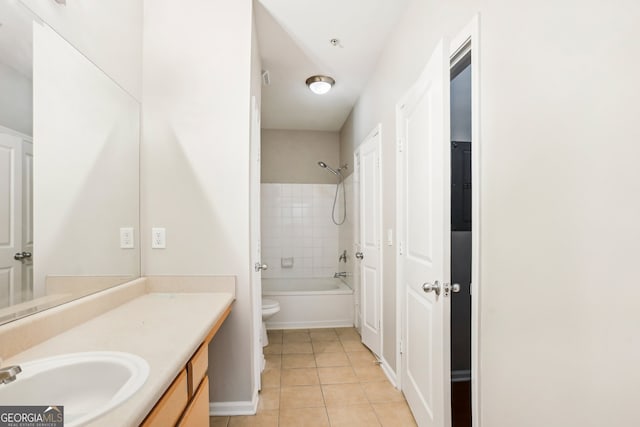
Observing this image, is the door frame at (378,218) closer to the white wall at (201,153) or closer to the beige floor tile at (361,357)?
the beige floor tile at (361,357)

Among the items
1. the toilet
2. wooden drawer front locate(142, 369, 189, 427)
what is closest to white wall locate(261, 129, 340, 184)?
the toilet

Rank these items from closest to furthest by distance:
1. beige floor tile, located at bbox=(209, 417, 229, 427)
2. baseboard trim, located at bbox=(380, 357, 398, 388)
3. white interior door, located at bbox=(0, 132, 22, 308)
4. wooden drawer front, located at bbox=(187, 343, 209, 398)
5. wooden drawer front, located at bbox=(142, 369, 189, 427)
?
wooden drawer front, located at bbox=(142, 369, 189, 427) < white interior door, located at bbox=(0, 132, 22, 308) < wooden drawer front, located at bbox=(187, 343, 209, 398) < beige floor tile, located at bbox=(209, 417, 229, 427) < baseboard trim, located at bbox=(380, 357, 398, 388)

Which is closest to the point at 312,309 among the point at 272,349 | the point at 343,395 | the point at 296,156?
the point at 272,349

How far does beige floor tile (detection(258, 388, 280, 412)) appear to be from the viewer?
2059 millimetres

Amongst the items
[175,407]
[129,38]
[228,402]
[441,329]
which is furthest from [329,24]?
[228,402]

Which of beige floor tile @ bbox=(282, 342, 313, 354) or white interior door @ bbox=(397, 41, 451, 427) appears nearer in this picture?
white interior door @ bbox=(397, 41, 451, 427)

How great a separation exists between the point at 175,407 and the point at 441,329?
41.6 inches

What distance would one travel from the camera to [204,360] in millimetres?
1285

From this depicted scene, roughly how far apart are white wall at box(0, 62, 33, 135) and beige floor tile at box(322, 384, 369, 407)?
7.11ft

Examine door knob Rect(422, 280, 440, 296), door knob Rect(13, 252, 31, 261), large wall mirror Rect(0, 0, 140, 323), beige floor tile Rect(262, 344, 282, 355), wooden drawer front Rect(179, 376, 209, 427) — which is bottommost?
beige floor tile Rect(262, 344, 282, 355)

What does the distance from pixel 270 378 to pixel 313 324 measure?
4.30 feet

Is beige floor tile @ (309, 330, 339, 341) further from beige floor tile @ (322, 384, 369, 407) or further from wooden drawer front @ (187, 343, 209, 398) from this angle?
wooden drawer front @ (187, 343, 209, 398)

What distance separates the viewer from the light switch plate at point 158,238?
1908 millimetres

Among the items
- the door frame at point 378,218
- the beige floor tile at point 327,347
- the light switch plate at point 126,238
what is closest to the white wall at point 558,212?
the door frame at point 378,218
